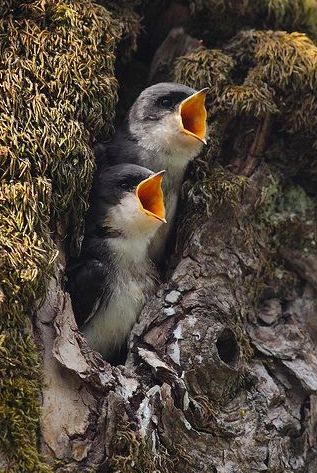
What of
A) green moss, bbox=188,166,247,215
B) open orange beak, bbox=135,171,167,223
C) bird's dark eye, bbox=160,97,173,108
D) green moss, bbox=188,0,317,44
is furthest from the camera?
green moss, bbox=188,0,317,44

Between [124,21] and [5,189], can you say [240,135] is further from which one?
[5,189]

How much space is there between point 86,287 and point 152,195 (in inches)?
16.3

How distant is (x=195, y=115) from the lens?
2895mm

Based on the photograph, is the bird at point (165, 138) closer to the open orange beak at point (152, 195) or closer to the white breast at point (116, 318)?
the open orange beak at point (152, 195)

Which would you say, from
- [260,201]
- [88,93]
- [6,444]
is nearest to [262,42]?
[260,201]

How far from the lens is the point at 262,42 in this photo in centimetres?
304

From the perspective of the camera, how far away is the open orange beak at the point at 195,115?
2801 millimetres

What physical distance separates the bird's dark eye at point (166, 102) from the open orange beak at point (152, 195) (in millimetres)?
352

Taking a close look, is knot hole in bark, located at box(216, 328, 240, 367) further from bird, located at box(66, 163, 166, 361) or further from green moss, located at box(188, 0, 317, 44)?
green moss, located at box(188, 0, 317, 44)

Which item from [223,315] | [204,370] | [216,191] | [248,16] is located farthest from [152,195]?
[248,16]

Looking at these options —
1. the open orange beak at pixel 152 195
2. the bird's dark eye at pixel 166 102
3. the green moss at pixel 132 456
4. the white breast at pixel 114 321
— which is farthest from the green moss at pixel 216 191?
the green moss at pixel 132 456

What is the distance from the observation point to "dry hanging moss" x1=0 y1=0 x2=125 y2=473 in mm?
1985

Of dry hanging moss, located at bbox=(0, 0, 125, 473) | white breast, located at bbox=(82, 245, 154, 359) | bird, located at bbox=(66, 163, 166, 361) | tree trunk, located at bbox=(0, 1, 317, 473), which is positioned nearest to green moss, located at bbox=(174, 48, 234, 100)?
tree trunk, located at bbox=(0, 1, 317, 473)

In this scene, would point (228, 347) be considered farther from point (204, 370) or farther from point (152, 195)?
point (152, 195)
